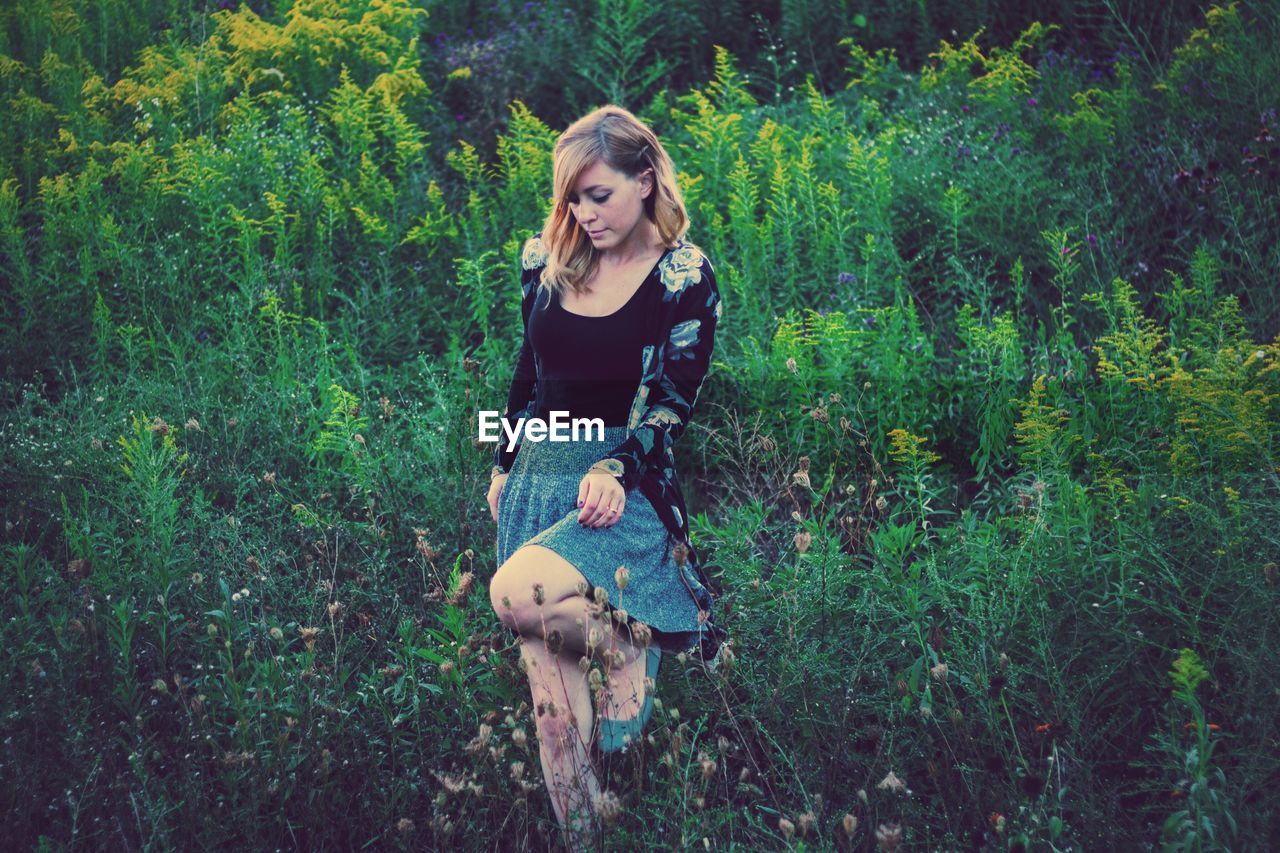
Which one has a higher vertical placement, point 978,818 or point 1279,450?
point 1279,450

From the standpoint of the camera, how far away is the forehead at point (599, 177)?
116 inches

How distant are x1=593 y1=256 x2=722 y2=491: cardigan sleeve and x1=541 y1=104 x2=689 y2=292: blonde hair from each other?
23cm

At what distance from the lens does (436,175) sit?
645 cm

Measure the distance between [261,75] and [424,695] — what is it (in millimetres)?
4694

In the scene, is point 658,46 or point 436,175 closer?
point 436,175

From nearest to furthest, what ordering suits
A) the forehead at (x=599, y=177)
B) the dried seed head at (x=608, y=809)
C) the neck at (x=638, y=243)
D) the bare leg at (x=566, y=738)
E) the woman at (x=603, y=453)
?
the dried seed head at (x=608, y=809), the bare leg at (x=566, y=738), the woman at (x=603, y=453), the forehead at (x=599, y=177), the neck at (x=638, y=243)

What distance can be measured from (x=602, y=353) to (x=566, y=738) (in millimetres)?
994

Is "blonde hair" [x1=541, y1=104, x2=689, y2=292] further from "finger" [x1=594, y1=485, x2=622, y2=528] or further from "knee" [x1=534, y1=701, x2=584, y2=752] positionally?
"knee" [x1=534, y1=701, x2=584, y2=752]

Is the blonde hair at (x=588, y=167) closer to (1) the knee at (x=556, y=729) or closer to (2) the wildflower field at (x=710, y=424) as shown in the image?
(2) the wildflower field at (x=710, y=424)

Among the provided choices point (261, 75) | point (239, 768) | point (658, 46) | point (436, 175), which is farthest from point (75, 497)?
point (658, 46)

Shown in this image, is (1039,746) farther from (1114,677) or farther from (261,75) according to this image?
(261,75)

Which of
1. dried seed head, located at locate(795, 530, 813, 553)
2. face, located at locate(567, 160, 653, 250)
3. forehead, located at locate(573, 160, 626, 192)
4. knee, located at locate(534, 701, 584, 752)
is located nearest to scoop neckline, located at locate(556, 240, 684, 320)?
face, located at locate(567, 160, 653, 250)

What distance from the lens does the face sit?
9.68ft

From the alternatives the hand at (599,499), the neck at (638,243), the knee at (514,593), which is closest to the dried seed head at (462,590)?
the knee at (514,593)
